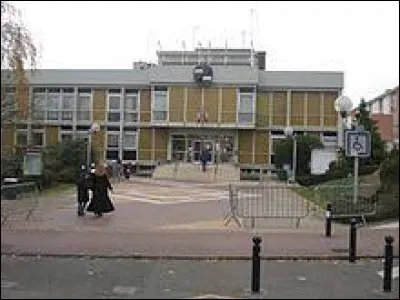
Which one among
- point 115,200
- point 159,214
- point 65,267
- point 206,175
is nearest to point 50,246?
point 65,267

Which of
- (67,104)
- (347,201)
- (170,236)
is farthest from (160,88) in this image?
(170,236)

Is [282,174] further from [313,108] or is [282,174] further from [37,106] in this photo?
[37,106]

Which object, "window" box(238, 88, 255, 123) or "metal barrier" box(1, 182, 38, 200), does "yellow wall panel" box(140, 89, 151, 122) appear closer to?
"window" box(238, 88, 255, 123)

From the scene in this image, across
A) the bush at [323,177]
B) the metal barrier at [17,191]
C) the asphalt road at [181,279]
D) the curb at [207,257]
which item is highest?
the metal barrier at [17,191]

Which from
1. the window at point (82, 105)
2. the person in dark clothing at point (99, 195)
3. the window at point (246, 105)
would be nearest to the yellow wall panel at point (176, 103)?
the window at point (246, 105)

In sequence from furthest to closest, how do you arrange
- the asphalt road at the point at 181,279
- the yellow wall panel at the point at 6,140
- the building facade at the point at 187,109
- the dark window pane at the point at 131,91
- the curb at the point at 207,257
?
the dark window pane at the point at 131,91
the building facade at the point at 187,109
the curb at the point at 207,257
the yellow wall panel at the point at 6,140
the asphalt road at the point at 181,279

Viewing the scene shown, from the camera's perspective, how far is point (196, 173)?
52406 millimetres

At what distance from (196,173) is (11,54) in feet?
120

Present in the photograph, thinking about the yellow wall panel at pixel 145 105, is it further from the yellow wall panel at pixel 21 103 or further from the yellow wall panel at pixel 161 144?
the yellow wall panel at pixel 21 103

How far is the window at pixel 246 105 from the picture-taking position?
58531mm

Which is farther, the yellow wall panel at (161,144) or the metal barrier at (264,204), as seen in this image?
the yellow wall panel at (161,144)

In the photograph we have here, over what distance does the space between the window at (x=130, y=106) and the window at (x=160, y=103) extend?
1.87 m

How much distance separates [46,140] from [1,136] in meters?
50.0

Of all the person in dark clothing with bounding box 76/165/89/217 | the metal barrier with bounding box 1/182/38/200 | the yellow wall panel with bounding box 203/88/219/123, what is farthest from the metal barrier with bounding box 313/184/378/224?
the yellow wall panel with bounding box 203/88/219/123
